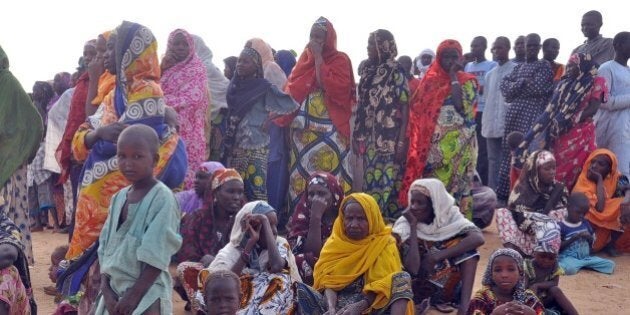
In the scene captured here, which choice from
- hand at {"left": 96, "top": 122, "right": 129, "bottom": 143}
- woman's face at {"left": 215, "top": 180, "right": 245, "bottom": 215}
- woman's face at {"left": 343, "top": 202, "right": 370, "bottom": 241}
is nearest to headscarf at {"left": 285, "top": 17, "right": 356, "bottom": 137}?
woman's face at {"left": 215, "top": 180, "right": 245, "bottom": 215}

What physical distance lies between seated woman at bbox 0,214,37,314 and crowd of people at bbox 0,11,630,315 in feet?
0.04

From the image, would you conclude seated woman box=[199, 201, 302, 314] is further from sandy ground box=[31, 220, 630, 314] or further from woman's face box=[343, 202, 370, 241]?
sandy ground box=[31, 220, 630, 314]

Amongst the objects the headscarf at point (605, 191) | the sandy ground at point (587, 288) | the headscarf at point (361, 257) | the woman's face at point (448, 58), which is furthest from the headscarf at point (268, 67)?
the headscarf at point (361, 257)

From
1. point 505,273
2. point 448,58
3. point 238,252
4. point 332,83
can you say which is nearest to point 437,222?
point 505,273

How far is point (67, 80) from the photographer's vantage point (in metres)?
11.3

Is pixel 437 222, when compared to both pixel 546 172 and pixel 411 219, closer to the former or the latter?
pixel 411 219

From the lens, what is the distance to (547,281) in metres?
6.36

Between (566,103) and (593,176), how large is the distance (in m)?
0.85

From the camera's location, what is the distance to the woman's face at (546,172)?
304 inches

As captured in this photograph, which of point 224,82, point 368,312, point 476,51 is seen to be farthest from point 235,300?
point 476,51

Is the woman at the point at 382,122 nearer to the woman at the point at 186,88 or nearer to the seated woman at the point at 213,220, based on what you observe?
the woman at the point at 186,88

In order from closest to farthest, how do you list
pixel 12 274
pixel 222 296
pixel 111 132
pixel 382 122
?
pixel 222 296 < pixel 12 274 < pixel 111 132 < pixel 382 122

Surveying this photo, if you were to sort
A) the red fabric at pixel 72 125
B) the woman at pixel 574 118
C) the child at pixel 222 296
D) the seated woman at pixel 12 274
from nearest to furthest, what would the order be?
the child at pixel 222 296 → the seated woman at pixel 12 274 → the red fabric at pixel 72 125 → the woman at pixel 574 118

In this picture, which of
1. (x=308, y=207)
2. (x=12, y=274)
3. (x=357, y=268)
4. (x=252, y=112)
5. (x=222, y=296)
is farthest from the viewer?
(x=252, y=112)
